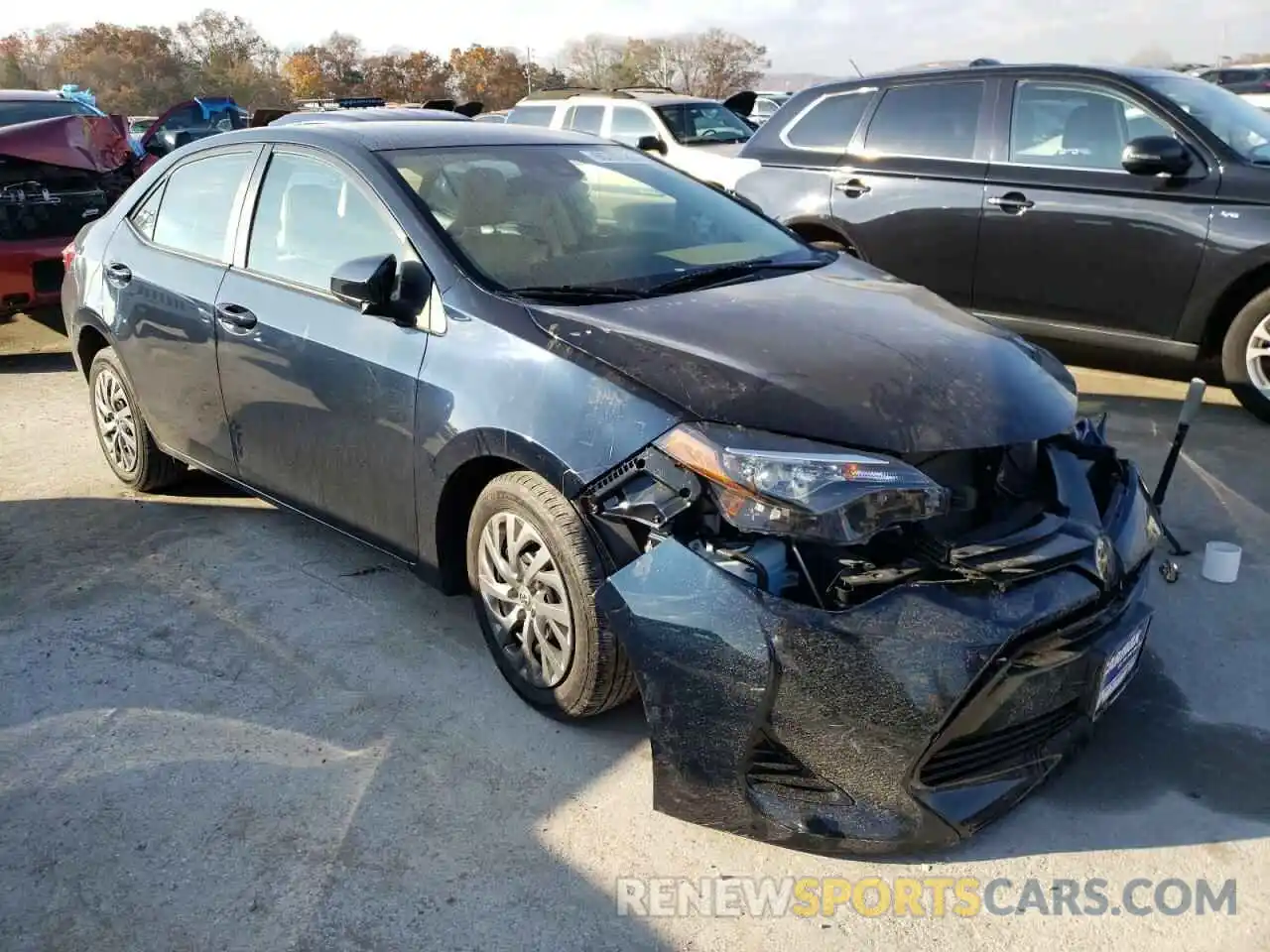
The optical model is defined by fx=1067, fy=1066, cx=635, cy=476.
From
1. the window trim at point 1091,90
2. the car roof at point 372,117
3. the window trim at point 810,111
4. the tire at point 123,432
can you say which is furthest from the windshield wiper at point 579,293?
the window trim at point 810,111

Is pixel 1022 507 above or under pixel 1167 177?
under

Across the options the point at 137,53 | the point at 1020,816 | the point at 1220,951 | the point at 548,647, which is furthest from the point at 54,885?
the point at 137,53

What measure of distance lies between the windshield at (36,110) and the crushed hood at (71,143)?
0.67ft

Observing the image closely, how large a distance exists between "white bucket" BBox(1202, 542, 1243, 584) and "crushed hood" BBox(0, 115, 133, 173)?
768 cm

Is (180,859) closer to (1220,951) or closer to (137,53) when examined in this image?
(1220,951)

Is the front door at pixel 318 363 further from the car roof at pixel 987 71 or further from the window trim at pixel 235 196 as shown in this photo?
the car roof at pixel 987 71

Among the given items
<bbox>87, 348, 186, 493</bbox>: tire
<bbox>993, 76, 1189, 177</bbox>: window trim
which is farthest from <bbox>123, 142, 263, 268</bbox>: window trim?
<bbox>993, 76, 1189, 177</bbox>: window trim

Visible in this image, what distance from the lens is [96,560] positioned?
4.25m

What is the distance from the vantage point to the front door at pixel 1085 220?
536 centimetres

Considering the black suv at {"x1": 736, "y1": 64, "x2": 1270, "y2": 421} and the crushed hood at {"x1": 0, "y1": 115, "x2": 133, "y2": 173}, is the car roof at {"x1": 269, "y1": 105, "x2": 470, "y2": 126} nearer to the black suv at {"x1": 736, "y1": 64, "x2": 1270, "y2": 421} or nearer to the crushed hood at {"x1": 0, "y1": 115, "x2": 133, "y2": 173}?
the black suv at {"x1": 736, "y1": 64, "x2": 1270, "y2": 421}

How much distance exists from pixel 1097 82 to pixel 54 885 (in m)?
5.87

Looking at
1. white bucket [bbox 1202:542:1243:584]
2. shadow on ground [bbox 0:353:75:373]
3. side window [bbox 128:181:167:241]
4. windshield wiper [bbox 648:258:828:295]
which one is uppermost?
side window [bbox 128:181:167:241]

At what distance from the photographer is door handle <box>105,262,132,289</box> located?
4480 mm

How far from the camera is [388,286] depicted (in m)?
3.18
